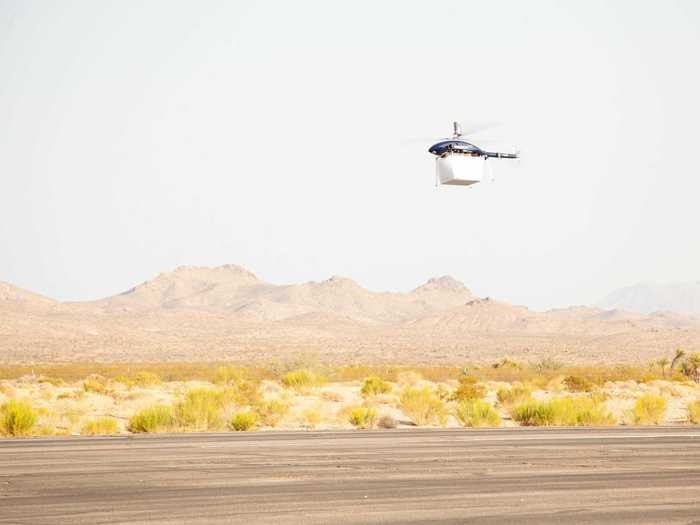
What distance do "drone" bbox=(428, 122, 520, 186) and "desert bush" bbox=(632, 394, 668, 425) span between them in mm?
9957

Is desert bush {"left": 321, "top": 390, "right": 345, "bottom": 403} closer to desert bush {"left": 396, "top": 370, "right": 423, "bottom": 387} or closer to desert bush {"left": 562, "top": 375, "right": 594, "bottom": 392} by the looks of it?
desert bush {"left": 396, "top": 370, "right": 423, "bottom": 387}

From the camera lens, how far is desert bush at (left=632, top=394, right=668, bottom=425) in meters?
31.4

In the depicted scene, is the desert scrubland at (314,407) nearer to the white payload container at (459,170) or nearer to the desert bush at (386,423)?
the desert bush at (386,423)

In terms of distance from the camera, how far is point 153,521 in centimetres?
1245

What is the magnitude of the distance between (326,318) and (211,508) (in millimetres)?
155439

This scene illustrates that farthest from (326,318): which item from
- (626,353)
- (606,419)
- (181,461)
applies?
(181,461)

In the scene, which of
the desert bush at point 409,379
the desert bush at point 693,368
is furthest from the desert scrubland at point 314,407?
the desert bush at point 693,368

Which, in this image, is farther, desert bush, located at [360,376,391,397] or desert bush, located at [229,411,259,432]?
desert bush, located at [360,376,391,397]

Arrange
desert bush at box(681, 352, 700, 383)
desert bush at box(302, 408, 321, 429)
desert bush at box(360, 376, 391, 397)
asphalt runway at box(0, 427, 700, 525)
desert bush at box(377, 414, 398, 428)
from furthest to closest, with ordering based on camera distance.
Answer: desert bush at box(681, 352, 700, 383), desert bush at box(360, 376, 391, 397), desert bush at box(302, 408, 321, 429), desert bush at box(377, 414, 398, 428), asphalt runway at box(0, 427, 700, 525)

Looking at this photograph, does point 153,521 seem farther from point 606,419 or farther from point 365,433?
point 606,419

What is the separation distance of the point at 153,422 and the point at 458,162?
14839 mm

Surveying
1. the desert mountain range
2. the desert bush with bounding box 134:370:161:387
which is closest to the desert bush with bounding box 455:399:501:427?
the desert bush with bounding box 134:370:161:387

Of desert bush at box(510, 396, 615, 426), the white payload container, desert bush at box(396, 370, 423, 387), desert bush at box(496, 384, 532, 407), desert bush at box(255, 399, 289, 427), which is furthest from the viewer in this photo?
desert bush at box(396, 370, 423, 387)

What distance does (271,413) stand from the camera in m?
31.7
